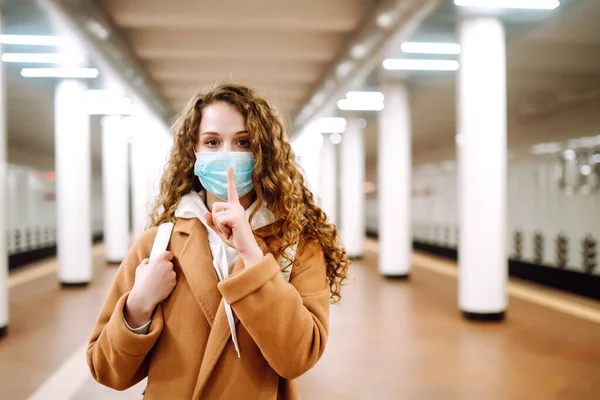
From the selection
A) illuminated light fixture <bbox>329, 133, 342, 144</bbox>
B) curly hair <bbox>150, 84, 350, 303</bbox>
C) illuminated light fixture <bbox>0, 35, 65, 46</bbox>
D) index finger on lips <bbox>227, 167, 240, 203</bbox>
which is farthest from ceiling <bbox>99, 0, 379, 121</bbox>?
illuminated light fixture <bbox>329, 133, 342, 144</bbox>

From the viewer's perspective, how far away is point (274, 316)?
1553 millimetres

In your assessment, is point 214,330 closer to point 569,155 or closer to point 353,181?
point 353,181

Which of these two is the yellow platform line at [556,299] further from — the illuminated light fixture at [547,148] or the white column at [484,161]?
the illuminated light fixture at [547,148]

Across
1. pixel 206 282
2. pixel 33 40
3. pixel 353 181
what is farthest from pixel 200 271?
pixel 353 181

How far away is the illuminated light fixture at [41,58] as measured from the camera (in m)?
10.5

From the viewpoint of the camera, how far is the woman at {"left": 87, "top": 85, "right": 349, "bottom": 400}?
1575mm

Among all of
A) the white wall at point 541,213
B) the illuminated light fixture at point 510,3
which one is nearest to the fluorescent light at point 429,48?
the illuminated light fixture at point 510,3

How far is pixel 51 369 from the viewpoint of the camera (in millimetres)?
5988

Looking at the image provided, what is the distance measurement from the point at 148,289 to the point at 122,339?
0.17 metres

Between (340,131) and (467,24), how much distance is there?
1492 centimetres

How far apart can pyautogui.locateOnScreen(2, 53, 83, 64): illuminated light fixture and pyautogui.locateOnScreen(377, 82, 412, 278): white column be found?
794cm

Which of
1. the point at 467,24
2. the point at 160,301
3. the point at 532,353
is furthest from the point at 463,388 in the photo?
the point at 467,24

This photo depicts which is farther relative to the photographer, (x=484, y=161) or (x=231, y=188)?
(x=484, y=161)

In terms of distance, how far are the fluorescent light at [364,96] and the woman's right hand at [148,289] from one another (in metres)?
14.0
